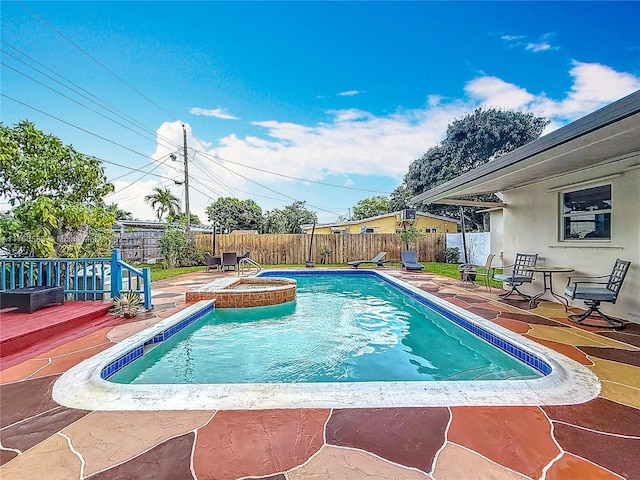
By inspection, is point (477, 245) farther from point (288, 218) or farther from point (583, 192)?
point (288, 218)

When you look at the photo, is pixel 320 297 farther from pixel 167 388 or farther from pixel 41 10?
pixel 41 10

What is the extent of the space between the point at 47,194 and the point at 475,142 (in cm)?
2036

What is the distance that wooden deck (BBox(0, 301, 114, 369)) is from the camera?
148 inches

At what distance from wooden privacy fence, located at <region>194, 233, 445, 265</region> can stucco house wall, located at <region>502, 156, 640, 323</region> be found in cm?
781

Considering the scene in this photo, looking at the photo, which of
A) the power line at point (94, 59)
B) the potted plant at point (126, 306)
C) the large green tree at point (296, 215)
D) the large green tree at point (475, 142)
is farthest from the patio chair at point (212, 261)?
the large green tree at point (296, 215)

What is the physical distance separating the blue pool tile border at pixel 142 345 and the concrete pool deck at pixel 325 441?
0.57 metres

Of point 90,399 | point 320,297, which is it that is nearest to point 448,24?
point 320,297

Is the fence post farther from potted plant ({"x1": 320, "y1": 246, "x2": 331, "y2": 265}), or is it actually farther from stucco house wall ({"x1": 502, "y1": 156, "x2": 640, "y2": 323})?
potted plant ({"x1": 320, "y1": 246, "x2": 331, "y2": 265})

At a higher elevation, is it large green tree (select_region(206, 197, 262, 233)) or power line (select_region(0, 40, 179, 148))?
power line (select_region(0, 40, 179, 148))

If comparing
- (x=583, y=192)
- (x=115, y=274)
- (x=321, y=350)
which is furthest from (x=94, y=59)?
(x=583, y=192)

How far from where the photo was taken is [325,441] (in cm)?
208

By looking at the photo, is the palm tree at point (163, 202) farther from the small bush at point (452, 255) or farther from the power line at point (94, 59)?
the small bush at point (452, 255)

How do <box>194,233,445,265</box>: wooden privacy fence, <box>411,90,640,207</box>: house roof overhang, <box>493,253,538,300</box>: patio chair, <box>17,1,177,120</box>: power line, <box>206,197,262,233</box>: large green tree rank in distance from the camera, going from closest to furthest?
<box>411,90,640,207</box>: house roof overhang < <box>493,253,538,300</box>: patio chair < <box>17,1,177,120</box>: power line < <box>194,233,445,265</box>: wooden privacy fence < <box>206,197,262,233</box>: large green tree

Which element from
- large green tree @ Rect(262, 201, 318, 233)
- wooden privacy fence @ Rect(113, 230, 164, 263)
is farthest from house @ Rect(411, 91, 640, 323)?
large green tree @ Rect(262, 201, 318, 233)
